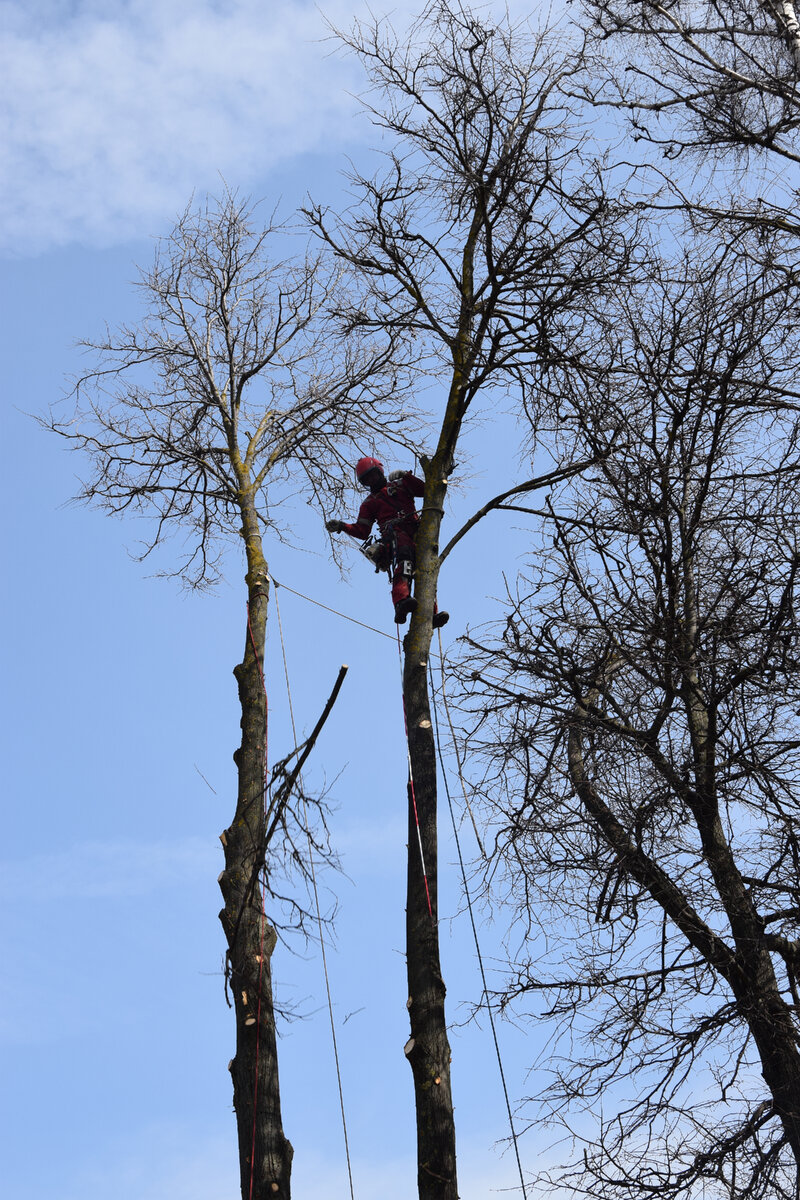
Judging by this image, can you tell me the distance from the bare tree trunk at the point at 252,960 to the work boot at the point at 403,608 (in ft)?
3.16

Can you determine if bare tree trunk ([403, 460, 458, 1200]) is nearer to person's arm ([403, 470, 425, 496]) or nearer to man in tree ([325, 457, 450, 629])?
man in tree ([325, 457, 450, 629])

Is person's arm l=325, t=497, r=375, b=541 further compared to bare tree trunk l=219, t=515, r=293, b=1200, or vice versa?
person's arm l=325, t=497, r=375, b=541

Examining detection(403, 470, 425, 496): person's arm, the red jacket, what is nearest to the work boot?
the red jacket

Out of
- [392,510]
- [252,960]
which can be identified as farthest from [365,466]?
[252,960]

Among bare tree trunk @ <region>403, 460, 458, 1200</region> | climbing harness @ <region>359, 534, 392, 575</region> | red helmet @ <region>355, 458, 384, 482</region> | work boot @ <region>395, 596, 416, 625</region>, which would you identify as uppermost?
red helmet @ <region>355, 458, 384, 482</region>

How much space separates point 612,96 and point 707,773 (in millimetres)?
4270

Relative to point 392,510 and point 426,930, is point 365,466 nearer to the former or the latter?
point 392,510

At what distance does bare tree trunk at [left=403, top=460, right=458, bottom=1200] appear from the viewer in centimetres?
606

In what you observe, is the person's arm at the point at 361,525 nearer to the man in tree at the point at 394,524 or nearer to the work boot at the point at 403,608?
the man in tree at the point at 394,524

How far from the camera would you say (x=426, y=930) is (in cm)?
652

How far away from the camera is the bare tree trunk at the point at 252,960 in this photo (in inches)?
272

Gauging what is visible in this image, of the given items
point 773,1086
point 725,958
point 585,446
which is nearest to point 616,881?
point 725,958

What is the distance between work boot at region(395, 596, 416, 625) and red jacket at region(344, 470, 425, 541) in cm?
55

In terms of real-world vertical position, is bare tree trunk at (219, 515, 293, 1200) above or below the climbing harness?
below
